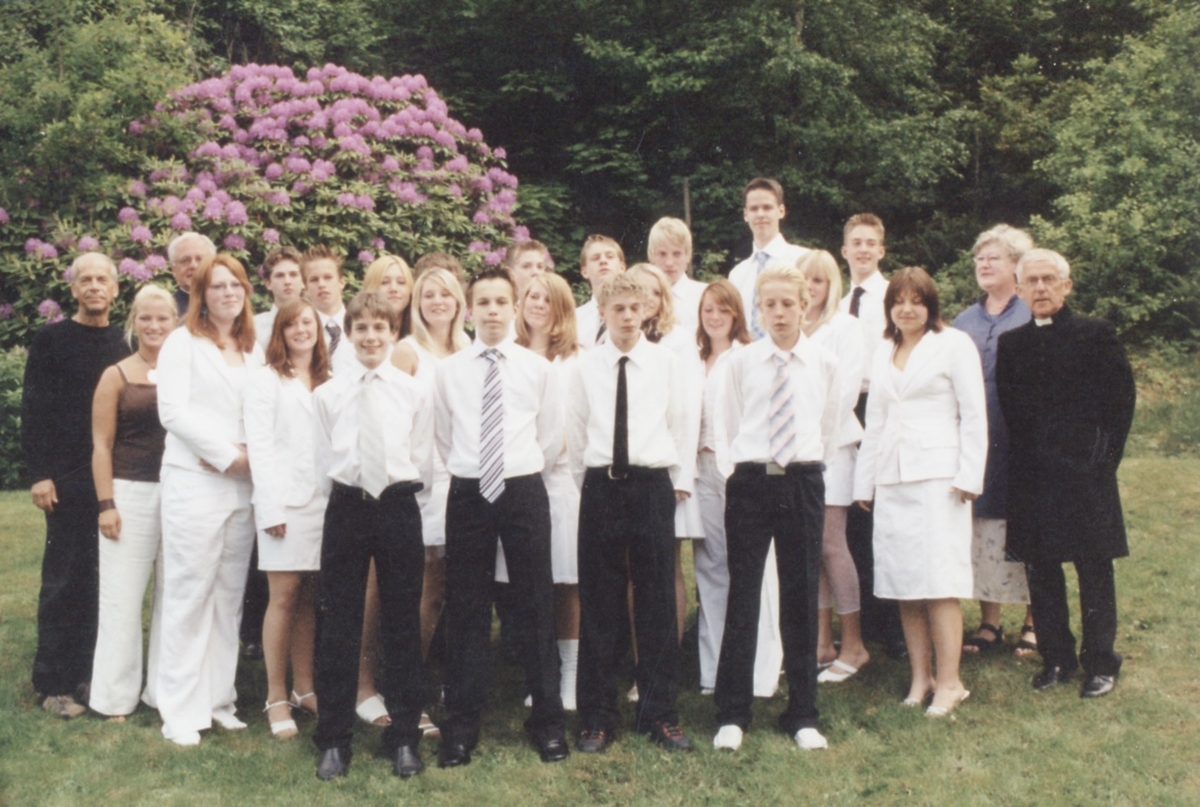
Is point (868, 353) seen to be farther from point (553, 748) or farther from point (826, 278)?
point (553, 748)

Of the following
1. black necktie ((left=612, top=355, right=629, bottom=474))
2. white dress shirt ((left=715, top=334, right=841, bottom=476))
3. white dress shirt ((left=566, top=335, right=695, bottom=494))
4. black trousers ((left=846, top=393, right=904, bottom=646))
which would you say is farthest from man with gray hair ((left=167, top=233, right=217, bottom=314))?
black trousers ((left=846, top=393, right=904, bottom=646))

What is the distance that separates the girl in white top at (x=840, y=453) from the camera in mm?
5664

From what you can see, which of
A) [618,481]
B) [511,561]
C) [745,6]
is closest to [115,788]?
[511,561]

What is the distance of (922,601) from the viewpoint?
5.34 meters

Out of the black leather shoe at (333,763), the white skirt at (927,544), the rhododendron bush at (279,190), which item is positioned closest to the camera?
the black leather shoe at (333,763)

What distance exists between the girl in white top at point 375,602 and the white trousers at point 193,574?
66cm

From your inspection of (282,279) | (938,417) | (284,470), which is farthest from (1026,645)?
(282,279)

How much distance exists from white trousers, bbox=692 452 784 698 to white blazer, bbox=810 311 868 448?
2.37 feet

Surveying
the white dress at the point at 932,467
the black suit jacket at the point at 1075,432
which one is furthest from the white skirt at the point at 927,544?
the black suit jacket at the point at 1075,432

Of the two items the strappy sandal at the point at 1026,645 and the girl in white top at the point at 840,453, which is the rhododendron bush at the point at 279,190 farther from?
the strappy sandal at the point at 1026,645

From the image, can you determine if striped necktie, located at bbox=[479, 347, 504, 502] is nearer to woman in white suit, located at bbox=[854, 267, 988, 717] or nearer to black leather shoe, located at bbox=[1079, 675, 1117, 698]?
woman in white suit, located at bbox=[854, 267, 988, 717]

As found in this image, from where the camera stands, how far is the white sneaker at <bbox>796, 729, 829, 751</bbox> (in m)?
4.80

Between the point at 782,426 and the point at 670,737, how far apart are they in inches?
56.9

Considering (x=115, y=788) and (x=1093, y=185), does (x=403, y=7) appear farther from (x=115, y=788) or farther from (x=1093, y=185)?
(x=115, y=788)
